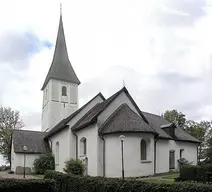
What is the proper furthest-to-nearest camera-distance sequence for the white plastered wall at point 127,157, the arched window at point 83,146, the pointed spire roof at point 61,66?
the pointed spire roof at point 61,66 → the arched window at point 83,146 → the white plastered wall at point 127,157

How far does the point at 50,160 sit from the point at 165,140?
45.5 feet

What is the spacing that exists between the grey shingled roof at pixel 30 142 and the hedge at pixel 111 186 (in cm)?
2134

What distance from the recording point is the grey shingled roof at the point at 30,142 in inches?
1581

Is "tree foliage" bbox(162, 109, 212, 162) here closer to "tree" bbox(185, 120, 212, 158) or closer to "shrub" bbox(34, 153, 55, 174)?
"tree" bbox(185, 120, 212, 158)

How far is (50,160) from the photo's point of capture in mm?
37812

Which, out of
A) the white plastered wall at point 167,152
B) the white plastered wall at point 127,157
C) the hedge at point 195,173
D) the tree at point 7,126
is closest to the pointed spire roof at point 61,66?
the tree at point 7,126

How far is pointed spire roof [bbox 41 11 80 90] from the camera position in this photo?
167ft

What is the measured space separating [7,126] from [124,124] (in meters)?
35.2

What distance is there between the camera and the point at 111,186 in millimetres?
13891

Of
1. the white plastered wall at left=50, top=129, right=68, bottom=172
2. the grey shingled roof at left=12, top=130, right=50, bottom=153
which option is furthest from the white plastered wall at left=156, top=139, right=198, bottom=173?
the grey shingled roof at left=12, top=130, right=50, bottom=153

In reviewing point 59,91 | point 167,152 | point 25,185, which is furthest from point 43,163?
point 25,185

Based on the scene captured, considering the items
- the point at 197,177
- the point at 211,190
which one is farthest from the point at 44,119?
the point at 211,190

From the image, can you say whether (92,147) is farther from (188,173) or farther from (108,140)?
(188,173)

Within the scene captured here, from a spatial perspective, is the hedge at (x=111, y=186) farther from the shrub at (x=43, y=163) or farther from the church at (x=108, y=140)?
the shrub at (x=43, y=163)
